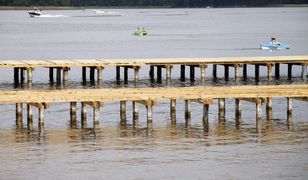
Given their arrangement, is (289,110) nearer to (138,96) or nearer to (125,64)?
(138,96)

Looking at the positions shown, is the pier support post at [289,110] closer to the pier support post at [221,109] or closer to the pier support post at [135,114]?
the pier support post at [221,109]

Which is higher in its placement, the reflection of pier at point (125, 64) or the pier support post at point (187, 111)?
the reflection of pier at point (125, 64)

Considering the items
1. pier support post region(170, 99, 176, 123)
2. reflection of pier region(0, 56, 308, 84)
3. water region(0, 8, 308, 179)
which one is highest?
reflection of pier region(0, 56, 308, 84)

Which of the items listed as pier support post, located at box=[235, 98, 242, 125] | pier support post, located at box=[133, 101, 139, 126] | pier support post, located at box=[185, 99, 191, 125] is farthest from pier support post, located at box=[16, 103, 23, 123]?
pier support post, located at box=[235, 98, 242, 125]

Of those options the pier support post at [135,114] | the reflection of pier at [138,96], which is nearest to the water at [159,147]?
the pier support post at [135,114]

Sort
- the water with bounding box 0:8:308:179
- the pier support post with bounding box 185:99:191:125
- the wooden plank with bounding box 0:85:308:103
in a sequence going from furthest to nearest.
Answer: the pier support post with bounding box 185:99:191:125
the wooden plank with bounding box 0:85:308:103
the water with bounding box 0:8:308:179

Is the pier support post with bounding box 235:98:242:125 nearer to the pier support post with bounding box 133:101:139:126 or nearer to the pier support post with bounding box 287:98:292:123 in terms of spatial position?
the pier support post with bounding box 287:98:292:123

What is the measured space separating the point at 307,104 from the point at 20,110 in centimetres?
1718

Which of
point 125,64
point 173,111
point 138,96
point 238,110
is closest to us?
point 138,96

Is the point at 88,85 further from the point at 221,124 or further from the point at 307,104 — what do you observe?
the point at 221,124

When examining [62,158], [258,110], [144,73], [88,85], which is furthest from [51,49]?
[62,158]

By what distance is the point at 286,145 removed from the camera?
49781mm

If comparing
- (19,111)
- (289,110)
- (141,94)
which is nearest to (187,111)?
(141,94)

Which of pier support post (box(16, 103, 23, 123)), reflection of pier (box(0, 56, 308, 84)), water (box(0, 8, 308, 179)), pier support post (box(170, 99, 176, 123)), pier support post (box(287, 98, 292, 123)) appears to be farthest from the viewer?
reflection of pier (box(0, 56, 308, 84))
